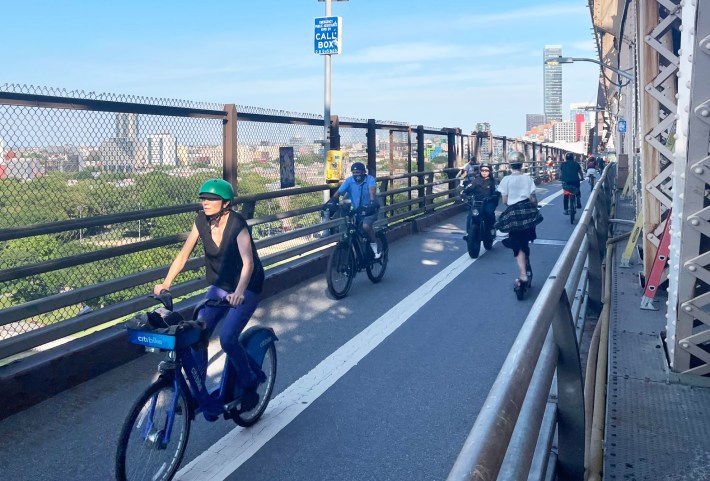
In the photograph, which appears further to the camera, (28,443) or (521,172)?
(521,172)

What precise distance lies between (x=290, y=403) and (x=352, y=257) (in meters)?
4.13

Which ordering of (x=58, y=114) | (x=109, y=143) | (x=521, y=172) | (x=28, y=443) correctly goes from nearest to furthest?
(x=28, y=443), (x=58, y=114), (x=109, y=143), (x=521, y=172)

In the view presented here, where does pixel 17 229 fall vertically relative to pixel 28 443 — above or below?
above

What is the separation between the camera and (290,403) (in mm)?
5637

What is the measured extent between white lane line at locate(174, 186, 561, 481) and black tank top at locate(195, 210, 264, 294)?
97cm

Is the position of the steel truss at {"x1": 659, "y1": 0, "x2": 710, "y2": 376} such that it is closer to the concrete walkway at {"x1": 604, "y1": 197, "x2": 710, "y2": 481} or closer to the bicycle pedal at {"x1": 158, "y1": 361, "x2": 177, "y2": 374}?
the concrete walkway at {"x1": 604, "y1": 197, "x2": 710, "y2": 481}

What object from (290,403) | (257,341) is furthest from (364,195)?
(257,341)

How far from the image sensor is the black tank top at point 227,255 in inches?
197

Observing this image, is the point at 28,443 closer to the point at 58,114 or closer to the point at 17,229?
the point at 17,229

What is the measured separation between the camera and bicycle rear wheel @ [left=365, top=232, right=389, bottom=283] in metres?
10.2

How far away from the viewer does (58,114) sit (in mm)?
6184

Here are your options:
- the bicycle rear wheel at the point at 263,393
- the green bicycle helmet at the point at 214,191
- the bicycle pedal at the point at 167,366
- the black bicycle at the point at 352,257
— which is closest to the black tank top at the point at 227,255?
the green bicycle helmet at the point at 214,191

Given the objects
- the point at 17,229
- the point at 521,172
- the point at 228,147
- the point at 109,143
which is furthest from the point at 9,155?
the point at 521,172

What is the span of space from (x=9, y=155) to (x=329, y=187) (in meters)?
6.81
